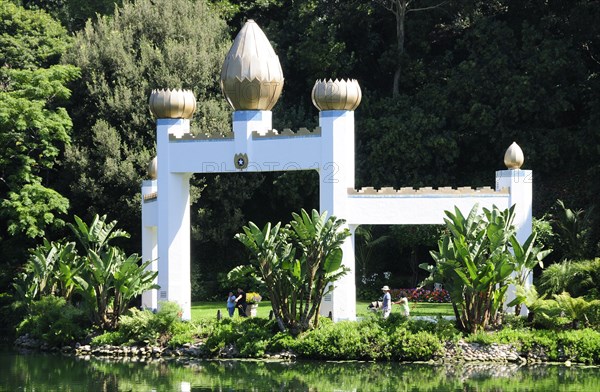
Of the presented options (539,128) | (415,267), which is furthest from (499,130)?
(415,267)

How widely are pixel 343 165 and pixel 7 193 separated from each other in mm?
13675

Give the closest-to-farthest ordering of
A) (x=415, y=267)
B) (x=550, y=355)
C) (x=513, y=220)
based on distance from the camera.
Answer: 1. (x=550, y=355)
2. (x=513, y=220)
3. (x=415, y=267)

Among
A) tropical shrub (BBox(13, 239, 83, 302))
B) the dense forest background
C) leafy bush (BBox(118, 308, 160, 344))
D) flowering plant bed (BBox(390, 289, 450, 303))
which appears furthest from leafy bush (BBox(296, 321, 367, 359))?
the dense forest background

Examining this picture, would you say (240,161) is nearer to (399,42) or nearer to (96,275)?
(96,275)

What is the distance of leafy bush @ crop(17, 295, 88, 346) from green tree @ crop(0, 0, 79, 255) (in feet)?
20.4

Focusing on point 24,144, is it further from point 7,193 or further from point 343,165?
point 343,165

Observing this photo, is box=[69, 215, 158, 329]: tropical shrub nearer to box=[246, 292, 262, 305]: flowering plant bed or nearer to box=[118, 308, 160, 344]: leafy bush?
box=[118, 308, 160, 344]: leafy bush

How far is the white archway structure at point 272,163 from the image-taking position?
30375 millimetres

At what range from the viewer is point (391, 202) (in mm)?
30516

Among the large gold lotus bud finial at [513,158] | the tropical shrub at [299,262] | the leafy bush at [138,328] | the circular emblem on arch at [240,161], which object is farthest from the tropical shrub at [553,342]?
the leafy bush at [138,328]

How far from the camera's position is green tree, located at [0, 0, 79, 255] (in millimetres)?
38812

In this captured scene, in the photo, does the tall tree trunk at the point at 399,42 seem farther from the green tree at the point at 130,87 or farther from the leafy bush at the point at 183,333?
the leafy bush at the point at 183,333

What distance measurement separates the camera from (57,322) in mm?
31188

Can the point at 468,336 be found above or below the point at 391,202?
below
